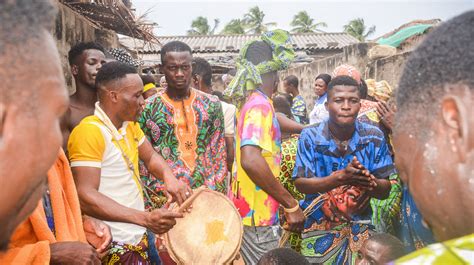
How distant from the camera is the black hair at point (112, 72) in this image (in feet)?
10.2

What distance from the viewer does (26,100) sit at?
959mm

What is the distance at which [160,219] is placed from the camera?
271 cm

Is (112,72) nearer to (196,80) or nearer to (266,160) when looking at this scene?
(266,160)

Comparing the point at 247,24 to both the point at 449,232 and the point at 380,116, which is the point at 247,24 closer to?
the point at 380,116

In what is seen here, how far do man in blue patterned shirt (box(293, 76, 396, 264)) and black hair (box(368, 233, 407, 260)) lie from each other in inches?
7.3

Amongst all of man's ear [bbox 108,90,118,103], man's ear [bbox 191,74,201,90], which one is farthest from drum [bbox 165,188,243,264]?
man's ear [bbox 191,74,201,90]

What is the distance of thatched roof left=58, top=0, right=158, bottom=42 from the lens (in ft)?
17.5

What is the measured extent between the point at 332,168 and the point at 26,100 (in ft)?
8.18

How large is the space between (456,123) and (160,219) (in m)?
1.96

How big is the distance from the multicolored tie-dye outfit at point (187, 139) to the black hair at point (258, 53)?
75 cm

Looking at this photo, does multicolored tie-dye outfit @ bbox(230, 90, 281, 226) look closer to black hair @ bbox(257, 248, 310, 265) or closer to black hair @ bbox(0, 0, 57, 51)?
black hair @ bbox(257, 248, 310, 265)

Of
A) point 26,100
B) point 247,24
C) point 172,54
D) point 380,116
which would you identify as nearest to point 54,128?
point 26,100

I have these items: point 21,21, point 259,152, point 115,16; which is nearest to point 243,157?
point 259,152

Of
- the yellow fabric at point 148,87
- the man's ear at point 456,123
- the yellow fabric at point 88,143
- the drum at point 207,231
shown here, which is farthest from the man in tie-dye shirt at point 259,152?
the yellow fabric at point 148,87
